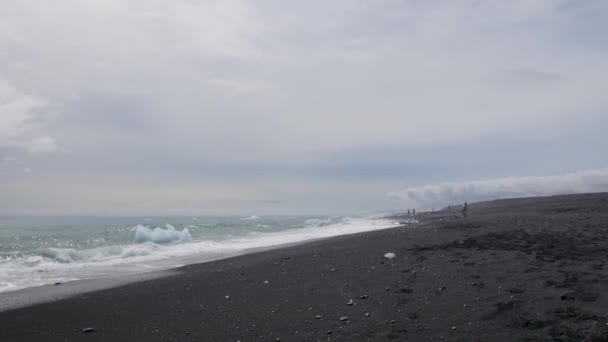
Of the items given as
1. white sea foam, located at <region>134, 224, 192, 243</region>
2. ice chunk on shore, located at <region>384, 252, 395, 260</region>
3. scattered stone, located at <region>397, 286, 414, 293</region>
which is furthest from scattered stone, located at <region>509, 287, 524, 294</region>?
white sea foam, located at <region>134, 224, 192, 243</region>

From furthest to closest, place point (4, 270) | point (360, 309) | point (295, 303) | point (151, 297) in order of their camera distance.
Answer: point (4, 270) → point (151, 297) → point (295, 303) → point (360, 309)

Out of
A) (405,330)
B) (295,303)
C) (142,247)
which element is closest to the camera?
(405,330)

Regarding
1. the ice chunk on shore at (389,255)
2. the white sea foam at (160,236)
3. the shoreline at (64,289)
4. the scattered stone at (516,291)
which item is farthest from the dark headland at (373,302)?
the white sea foam at (160,236)

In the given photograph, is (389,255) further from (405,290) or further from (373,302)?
(373,302)

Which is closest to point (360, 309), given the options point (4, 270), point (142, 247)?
point (4, 270)

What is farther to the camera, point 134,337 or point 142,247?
point 142,247

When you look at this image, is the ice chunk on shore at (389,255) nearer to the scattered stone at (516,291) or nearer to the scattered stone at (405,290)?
the scattered stone at (405,290)

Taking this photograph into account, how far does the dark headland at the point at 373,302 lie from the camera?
6020mm

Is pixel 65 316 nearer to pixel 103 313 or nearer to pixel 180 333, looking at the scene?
pixel 103 313

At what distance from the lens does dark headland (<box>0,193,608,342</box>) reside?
6.02 metres

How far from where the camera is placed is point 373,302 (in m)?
7.75

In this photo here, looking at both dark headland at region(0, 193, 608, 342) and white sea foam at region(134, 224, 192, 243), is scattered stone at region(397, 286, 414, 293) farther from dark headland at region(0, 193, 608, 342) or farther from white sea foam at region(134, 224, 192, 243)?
white sea foam at region(134, 224, 192, 243)

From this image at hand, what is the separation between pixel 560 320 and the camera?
5.71 meters

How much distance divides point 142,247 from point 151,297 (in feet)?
46.3
